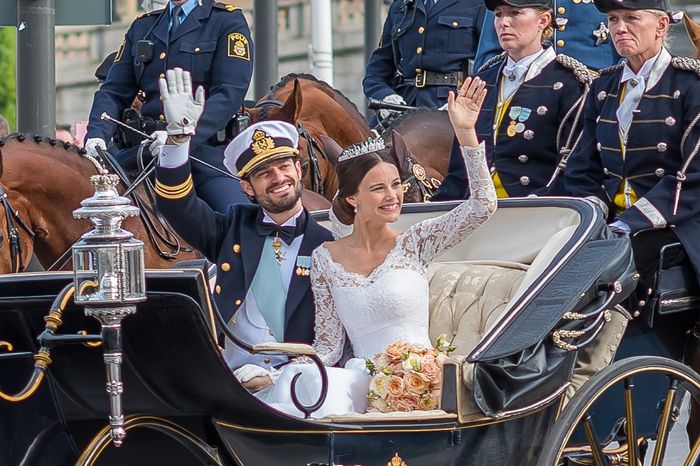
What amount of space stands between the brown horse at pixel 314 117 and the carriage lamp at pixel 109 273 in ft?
15.6

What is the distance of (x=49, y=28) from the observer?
7.75 metres

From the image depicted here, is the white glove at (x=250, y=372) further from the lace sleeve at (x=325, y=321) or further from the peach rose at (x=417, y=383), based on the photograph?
the peach rose at (x=417, y=383)

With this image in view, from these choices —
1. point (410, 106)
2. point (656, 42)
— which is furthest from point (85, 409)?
point (410, 106)

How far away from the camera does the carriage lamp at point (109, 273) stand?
4.18 meters

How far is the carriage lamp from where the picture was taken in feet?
13.7

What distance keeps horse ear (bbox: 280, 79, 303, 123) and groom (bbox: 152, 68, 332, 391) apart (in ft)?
11.1

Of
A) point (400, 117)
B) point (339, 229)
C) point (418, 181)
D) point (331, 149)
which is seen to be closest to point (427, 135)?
point (400, 117)

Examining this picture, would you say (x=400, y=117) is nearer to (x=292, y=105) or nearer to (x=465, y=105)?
(x=292, y=105)

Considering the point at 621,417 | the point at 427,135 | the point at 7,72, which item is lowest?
the point at 7,72

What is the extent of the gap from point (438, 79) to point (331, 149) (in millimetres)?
1056

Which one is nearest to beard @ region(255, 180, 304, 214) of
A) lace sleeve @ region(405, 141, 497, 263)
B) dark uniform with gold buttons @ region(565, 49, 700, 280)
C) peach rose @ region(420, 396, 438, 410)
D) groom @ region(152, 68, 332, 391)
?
groom @ region(152, 68, 332, 391)

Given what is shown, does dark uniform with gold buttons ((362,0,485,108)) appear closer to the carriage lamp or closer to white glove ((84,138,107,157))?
white glove ((84,138,107,157))

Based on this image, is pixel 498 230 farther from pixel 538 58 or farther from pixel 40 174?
pixel 40 174

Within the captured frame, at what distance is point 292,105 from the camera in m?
9.15
